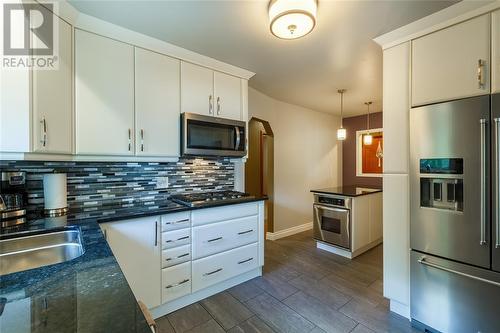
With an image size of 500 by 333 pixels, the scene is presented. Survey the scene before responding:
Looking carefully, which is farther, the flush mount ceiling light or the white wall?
the white wall

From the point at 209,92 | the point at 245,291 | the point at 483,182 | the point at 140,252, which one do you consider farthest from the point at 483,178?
the point at 140,252

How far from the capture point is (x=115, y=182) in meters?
2.12

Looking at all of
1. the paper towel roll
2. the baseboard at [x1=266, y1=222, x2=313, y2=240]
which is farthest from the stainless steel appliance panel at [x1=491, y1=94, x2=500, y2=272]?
the paper towel roll

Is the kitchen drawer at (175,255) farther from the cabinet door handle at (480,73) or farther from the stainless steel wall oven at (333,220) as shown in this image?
the cabinet door handle at (480,73)

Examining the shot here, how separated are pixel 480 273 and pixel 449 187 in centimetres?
57

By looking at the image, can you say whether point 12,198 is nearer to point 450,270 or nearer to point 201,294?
point 201,294

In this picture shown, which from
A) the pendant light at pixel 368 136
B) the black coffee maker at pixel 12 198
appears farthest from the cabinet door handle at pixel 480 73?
the black coffee maker at pixel 12 198

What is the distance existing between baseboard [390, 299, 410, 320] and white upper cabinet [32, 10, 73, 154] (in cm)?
289

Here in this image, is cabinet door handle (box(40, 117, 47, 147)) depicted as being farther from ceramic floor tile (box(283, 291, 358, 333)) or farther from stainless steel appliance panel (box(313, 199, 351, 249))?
stainless steel appliance panel (box(313, 199, 351, 249))

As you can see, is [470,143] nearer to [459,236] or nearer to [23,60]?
[459,236]

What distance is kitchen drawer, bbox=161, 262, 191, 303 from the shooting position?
1.88 metres

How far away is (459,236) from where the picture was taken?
61.5 inches

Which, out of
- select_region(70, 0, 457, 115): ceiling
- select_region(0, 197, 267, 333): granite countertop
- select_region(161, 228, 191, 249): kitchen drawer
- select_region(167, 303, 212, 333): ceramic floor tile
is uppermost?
select_region(70, 0, 457, 115): ceiling

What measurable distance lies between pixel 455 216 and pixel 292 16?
1.77 metres
